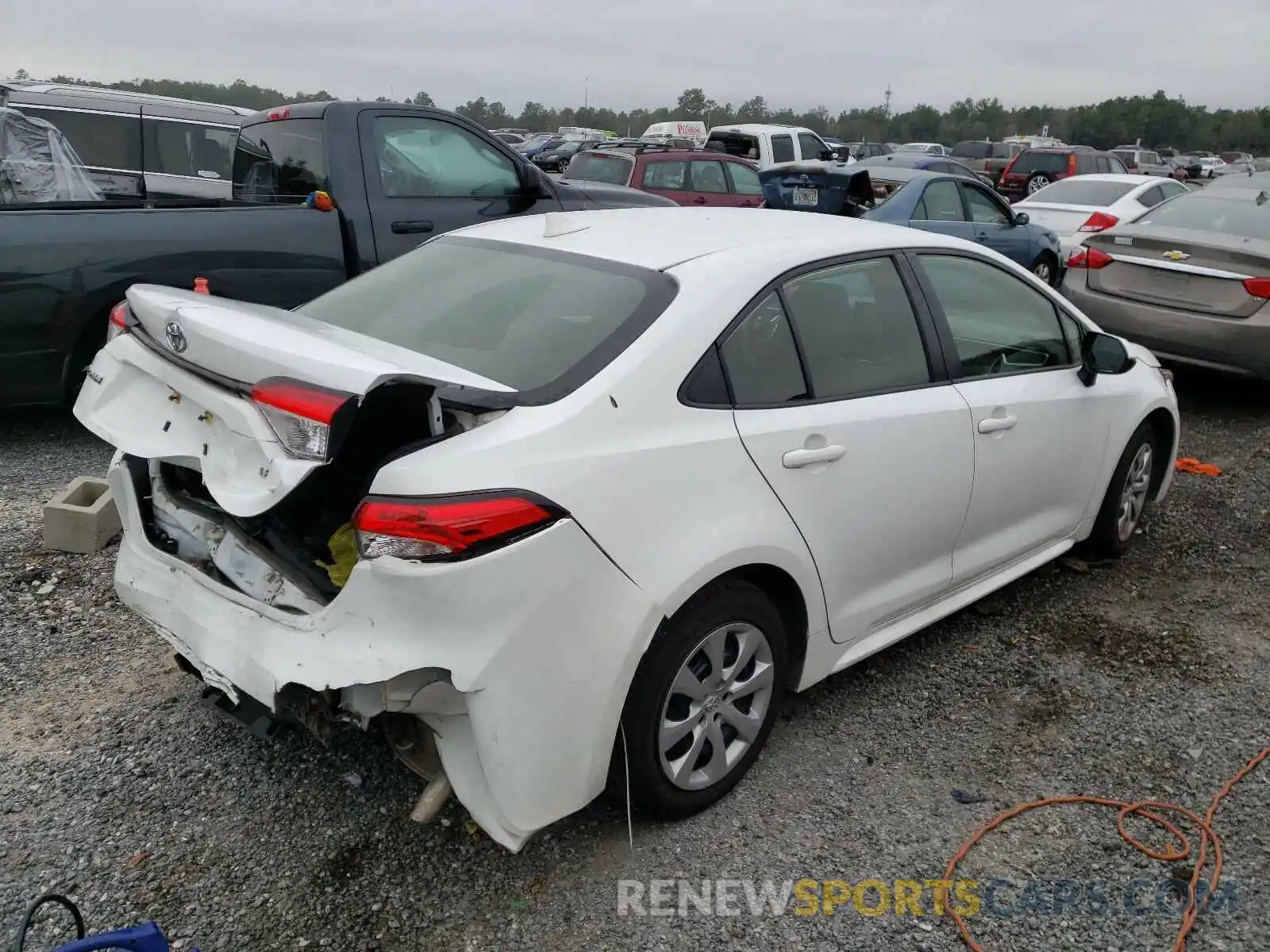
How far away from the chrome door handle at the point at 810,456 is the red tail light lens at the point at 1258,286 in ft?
16.6

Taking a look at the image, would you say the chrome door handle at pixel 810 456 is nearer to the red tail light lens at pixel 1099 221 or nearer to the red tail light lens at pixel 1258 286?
the red tail light lens at pixel 1258 286

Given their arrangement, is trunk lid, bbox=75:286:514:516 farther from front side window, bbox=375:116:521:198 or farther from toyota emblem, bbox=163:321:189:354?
front side window, bbox=375:116:521:198

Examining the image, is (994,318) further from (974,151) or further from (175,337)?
(974,151)

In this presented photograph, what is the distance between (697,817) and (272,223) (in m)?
4.36

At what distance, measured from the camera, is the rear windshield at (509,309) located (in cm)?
261

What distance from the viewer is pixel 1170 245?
6930mm

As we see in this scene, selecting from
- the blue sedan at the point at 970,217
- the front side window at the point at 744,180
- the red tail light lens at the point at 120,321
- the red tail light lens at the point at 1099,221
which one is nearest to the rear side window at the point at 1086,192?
the red tail light lens at the point at 1099,221

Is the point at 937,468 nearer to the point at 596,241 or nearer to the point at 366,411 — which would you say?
the point at 596,241

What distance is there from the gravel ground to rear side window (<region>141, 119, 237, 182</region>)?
4.35 m

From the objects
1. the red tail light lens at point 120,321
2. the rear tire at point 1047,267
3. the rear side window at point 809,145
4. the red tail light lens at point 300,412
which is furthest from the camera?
the rear side window at point 809,145

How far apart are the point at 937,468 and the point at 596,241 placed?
132 centimetres

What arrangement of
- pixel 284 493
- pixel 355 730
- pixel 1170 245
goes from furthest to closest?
pixel 1170 245 < pixel 355 730 < pixel 284 493

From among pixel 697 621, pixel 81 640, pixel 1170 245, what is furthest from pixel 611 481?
pixel 1170 245

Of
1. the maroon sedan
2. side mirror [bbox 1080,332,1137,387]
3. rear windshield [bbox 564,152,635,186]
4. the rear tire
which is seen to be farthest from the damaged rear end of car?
rear windshield [bbox 564,152,635,186]
